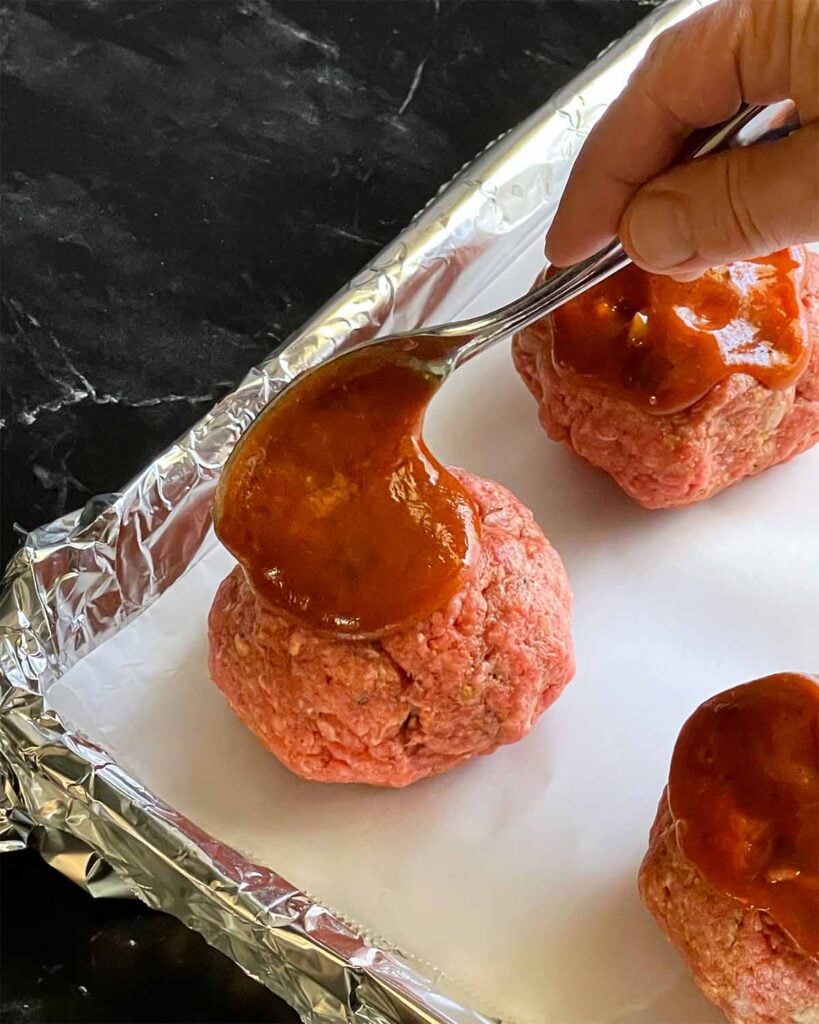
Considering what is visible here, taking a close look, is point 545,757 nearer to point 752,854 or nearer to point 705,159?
point 752,854

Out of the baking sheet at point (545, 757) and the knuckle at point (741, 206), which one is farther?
the baking sheet at point (545, 757)

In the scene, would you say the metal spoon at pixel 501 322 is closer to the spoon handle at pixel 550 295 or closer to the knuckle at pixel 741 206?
the spoon handle at pixel 550 295

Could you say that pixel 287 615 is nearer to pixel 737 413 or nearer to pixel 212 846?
pixel 212 846

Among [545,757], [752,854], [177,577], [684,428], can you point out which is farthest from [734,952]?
Answer: [177,577]

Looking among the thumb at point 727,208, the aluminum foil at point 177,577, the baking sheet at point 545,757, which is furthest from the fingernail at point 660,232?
the aluminum foil at point 177,577

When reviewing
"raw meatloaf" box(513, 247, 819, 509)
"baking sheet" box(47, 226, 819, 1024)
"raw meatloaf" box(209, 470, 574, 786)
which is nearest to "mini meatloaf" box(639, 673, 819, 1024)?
"baking sheet" box(47, 226, 819, 1024)

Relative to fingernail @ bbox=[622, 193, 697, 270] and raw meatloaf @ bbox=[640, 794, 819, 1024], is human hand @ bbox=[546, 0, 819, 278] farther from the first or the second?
raw meatloaf @ bbox=[640, 794, 819, 1024]
